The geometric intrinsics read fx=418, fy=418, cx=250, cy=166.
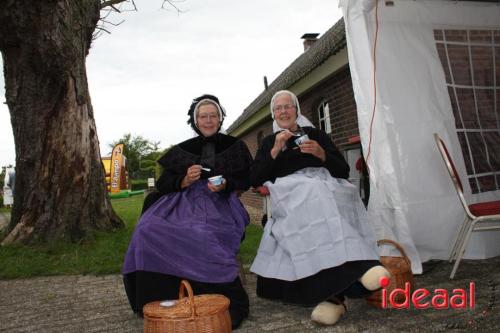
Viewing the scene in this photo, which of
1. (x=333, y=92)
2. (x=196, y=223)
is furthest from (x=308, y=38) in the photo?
(x=196, y=223)

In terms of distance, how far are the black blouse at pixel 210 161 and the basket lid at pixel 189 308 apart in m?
1.02

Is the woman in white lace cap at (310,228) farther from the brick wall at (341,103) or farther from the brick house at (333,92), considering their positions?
the brick wall at (341,103)

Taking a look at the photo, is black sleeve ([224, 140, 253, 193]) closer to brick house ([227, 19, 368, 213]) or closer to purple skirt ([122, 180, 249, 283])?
purple skirt ([122, 180, 249, 283])

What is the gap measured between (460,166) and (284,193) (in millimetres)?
2208

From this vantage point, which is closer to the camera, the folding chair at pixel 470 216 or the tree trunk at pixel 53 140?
the folding chair at pixel 470 216

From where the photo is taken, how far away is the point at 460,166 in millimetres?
4215

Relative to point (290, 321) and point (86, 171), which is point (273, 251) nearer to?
point (290, 321)

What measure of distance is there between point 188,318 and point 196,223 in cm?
88

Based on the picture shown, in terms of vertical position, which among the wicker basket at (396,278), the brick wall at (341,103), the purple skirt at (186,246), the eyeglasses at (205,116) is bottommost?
the wicker basket at (396,278)

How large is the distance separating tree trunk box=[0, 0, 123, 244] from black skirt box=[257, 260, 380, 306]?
408cm

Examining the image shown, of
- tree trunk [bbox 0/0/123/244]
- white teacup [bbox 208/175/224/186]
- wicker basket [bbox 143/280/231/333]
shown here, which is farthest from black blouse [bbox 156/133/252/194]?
tree trunk [bbox 0/0/123/244]

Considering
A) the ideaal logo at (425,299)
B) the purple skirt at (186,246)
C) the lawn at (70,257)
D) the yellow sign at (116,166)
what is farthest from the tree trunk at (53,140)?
the yellow sign at (116,166)

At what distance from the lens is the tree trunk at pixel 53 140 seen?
5.63 metres

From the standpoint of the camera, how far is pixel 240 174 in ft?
11.3
